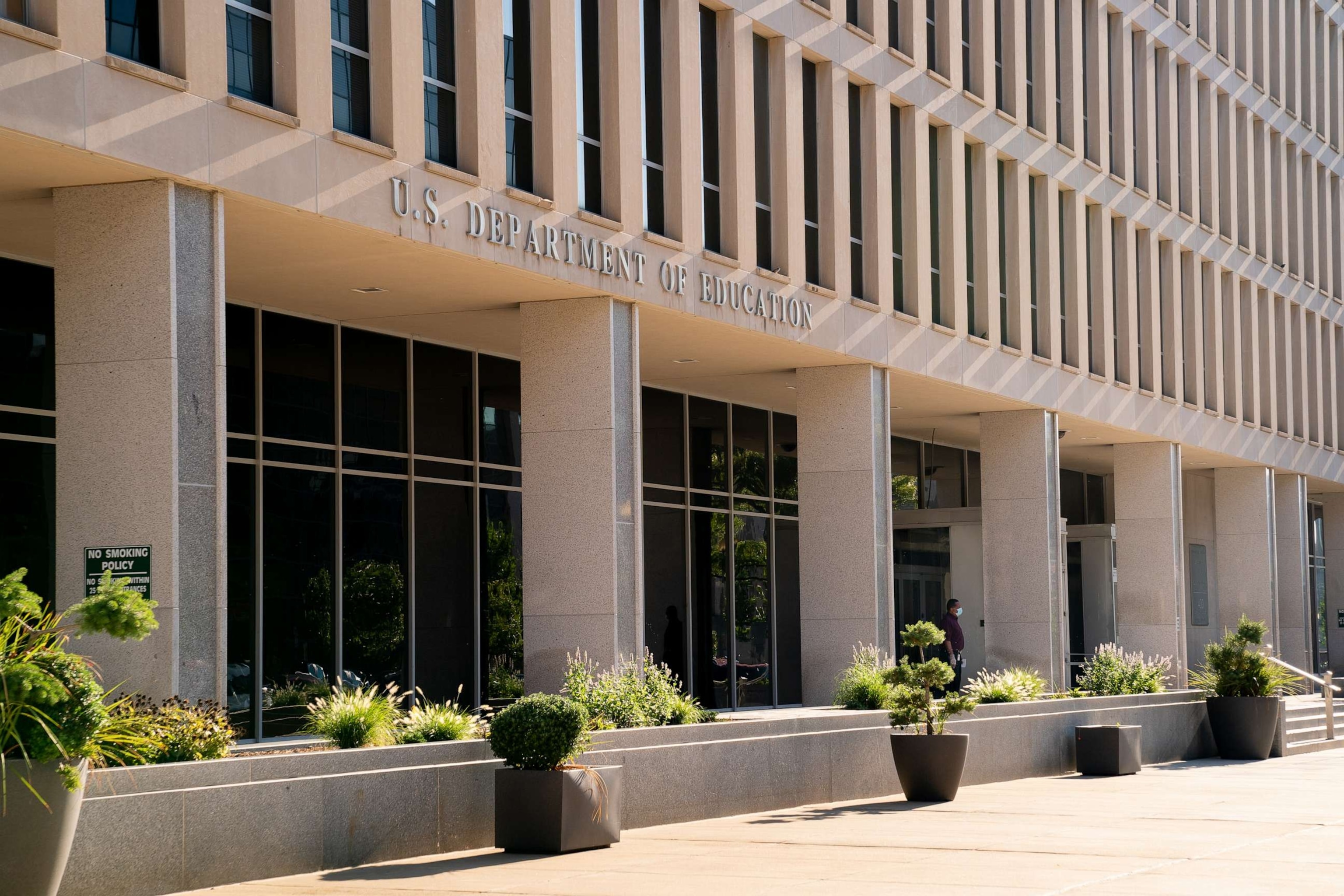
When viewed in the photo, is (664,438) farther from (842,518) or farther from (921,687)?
(921,687)

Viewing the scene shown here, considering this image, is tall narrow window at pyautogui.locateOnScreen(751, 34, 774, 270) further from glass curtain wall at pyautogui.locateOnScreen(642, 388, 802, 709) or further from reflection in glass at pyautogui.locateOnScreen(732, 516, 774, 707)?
reflection in glass at pyautogui.locateOnScreen(732, 516, 774, 707)

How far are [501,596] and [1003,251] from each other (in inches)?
464

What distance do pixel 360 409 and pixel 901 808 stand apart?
8.32 m

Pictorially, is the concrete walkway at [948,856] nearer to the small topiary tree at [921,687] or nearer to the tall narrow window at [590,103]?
the small topiary tree at [921,687]

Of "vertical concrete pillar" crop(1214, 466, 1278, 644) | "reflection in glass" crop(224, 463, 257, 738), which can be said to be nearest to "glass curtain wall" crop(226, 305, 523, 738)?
"reflection in glass" crop(224, 463, 257, 738)

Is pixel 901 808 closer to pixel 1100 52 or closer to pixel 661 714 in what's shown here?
pixel 661 714

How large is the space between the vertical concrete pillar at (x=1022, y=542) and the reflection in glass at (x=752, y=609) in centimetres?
405

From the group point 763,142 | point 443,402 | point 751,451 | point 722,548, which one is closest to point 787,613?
point 722,548

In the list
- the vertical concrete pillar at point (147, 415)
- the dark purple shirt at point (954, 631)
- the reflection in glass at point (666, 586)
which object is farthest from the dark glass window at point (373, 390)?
the dark purple shirt at point (954, 631)

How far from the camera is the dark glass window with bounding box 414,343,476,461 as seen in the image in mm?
22516

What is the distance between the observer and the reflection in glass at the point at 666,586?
27.3 m

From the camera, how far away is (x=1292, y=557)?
4384cm

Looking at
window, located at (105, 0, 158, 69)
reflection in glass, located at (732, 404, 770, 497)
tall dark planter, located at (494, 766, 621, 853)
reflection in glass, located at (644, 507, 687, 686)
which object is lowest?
tall dark planter, located at (494, 766, 621, 853)

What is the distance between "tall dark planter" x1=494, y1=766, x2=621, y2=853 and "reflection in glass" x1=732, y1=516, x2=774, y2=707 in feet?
47.6
